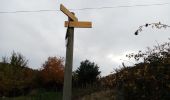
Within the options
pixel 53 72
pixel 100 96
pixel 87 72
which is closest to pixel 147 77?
pixel 100 96

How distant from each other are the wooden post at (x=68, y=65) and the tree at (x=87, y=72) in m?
36.8

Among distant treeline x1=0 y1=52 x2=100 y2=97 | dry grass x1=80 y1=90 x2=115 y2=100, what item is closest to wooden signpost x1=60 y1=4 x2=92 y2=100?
dry grass x1=80 y1=90 x2=115 y2=100

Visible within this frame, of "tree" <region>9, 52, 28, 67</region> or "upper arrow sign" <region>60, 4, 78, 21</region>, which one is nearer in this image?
"upper arrow sign" <region>60, 4, 78, 21</region>

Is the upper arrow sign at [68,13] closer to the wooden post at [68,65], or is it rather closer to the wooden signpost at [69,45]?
the wooden signpost at [69,45]

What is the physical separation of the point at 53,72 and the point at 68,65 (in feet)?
144

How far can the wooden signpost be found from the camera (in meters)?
11.0

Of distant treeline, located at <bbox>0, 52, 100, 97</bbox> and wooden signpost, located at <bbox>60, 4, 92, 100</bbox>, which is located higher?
distant treeline, located at <bbox>0, 52, 100, 97</bbox>

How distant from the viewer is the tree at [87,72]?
159ft

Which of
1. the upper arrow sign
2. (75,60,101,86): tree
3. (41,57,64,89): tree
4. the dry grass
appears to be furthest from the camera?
(41,57,64,89): tree

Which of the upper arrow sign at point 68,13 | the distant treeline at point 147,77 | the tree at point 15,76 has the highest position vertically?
the tree at point 15,76

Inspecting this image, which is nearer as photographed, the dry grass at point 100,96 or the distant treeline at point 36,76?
the dry grass at point 100,96

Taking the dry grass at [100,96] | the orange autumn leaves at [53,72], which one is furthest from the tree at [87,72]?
the dry grass at [100,96]

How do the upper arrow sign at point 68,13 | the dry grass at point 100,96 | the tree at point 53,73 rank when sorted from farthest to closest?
the tree at point 53,73, the dry grass at point 100,96, the upper arrow sign at point 68,13

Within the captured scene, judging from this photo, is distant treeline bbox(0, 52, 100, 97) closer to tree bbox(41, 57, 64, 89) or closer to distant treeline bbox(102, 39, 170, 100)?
tree bbox(41, 57, 64, 89)
